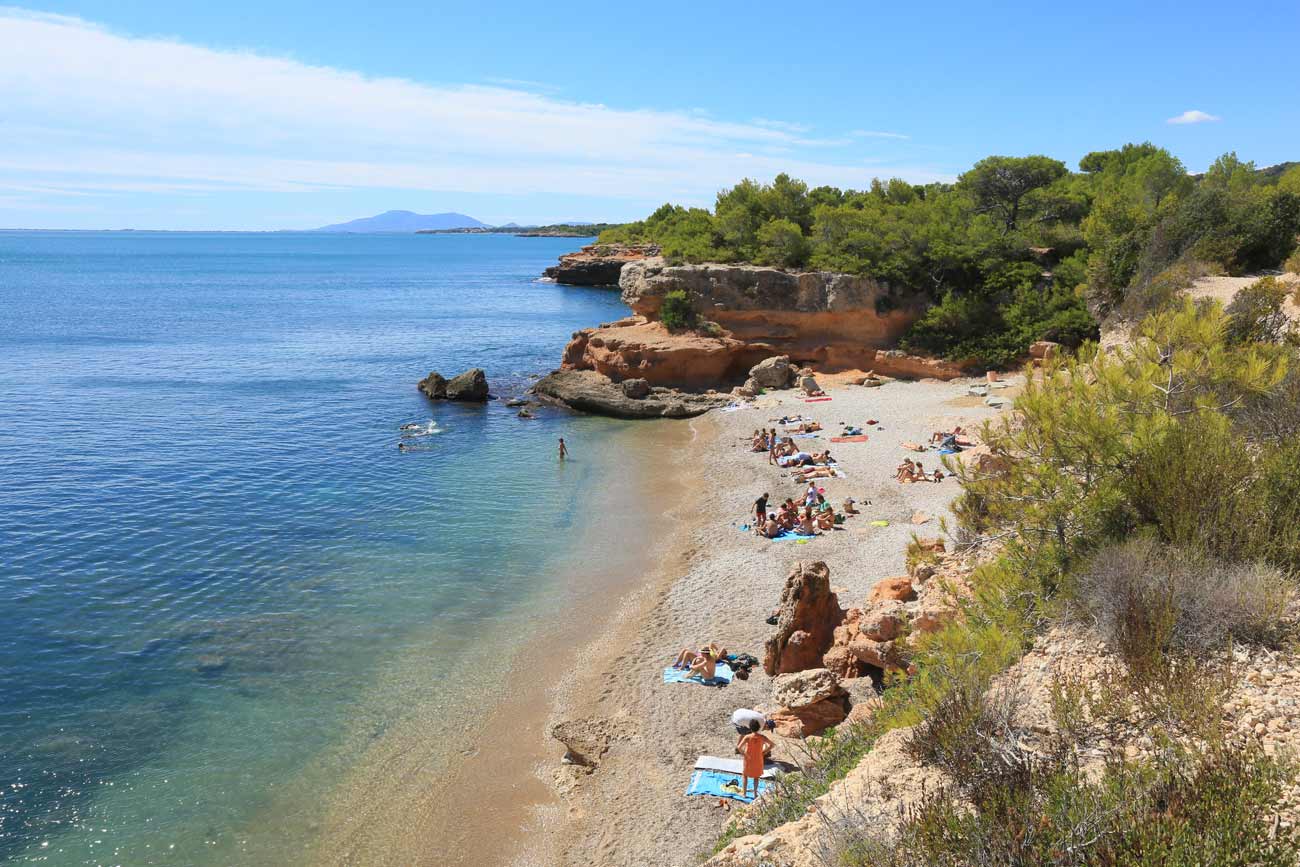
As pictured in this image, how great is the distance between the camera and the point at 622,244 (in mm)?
111625

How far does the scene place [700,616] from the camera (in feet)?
53.8

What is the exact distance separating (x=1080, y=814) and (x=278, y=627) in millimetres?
15314

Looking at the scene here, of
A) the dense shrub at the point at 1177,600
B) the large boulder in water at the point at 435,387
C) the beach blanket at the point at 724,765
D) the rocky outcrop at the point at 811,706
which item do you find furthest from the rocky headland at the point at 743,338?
the dense shrub at the point at 1177,600

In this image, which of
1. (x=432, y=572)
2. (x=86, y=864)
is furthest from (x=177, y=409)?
(x=86, y=864)

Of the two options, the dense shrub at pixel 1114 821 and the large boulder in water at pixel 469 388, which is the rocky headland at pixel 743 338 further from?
the dense shrub at pixel 1114 821

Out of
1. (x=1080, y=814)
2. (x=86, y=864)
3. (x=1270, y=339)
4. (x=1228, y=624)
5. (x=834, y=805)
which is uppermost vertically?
(x=1270, y=339)

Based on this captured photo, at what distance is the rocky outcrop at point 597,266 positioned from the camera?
101 meters

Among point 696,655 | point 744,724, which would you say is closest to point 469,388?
point 696,655

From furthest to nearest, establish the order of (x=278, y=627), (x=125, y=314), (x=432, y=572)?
(x=125, y=314), (x=432, y=572), (x=278, y=627)

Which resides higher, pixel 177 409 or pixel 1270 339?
pixel 1270 339

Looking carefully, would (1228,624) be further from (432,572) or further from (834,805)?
(432,572)

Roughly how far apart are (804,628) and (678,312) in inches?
1016

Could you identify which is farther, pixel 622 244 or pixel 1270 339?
pixel 622 244

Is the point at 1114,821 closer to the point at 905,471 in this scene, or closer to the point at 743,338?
the point at 905,471
